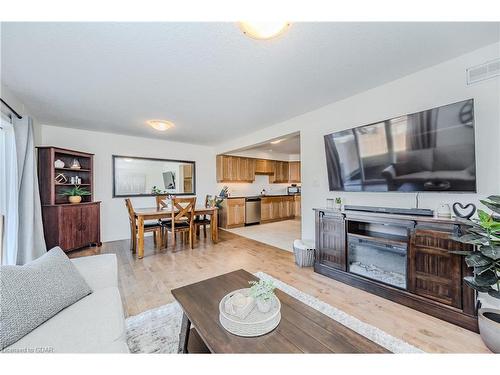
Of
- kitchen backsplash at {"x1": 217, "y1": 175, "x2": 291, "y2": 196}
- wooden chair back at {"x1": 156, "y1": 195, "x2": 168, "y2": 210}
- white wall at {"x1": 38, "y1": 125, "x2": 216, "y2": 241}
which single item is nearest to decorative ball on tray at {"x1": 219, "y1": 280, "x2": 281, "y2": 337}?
wooden chair back at {"x1": 156, "y1": 195, "x2": 168, "y2": 210}

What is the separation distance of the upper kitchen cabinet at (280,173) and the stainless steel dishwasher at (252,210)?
1.29 meters

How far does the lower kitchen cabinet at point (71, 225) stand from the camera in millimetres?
3385

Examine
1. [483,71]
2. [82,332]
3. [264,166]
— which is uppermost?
[483,71]

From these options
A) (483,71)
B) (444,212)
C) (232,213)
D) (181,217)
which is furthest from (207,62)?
(232,213)

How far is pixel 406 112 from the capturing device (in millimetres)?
2285

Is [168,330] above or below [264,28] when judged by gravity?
below

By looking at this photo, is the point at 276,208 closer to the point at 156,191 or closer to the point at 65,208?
the point at 156,191

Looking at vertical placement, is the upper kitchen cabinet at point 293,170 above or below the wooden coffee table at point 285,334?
above

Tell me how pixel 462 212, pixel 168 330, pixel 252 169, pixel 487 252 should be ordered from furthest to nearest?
pixel 252 169 < pixel 462 212 < pixel 168 330 < pixel 487 252

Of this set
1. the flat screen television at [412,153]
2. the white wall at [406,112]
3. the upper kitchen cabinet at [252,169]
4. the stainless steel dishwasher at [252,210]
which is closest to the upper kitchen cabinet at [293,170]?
the upper kitchen cabinet at [252,169]

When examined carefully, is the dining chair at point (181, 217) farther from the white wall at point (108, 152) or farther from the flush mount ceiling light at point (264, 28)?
the flush mount ceiling light at point (264, 28)

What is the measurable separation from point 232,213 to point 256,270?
3.10 m

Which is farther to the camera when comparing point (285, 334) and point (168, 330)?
point (168, 330)
